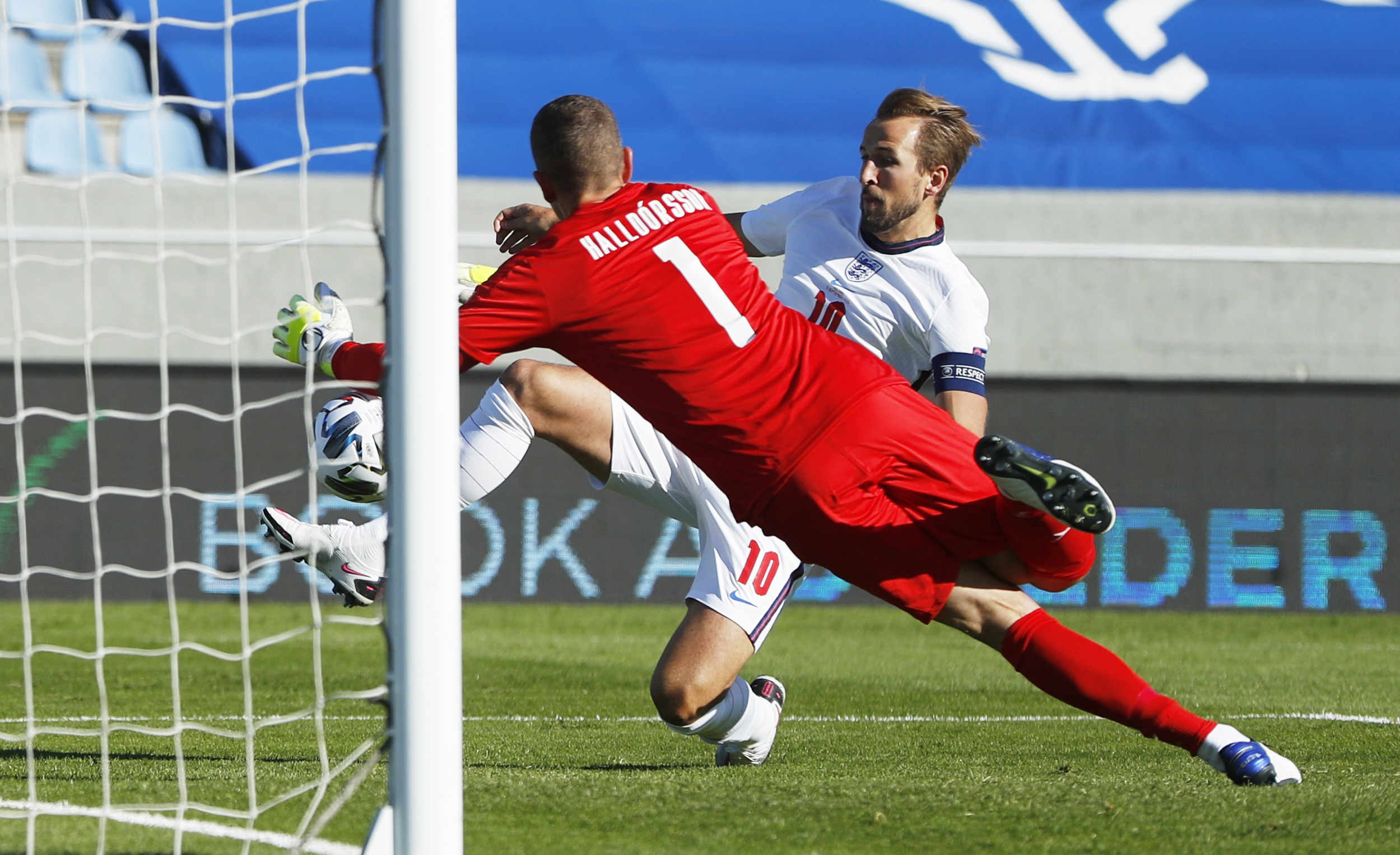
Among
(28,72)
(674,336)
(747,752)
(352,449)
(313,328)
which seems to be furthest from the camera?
(28,72)

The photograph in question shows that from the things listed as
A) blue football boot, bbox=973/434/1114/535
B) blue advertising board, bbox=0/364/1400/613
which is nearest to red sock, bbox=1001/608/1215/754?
blue football boot, bbox=973/434/1114/535

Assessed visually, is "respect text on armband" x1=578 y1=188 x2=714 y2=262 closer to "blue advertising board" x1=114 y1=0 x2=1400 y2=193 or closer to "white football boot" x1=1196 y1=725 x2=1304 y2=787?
"white football boot" x1=1196 y1=725 x2=1304 y2=787

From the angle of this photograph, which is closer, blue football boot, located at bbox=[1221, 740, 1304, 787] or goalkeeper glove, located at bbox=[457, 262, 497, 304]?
blue football boot, located at bbox=[1221, 740, 1304, 787]

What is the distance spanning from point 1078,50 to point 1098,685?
10.5m

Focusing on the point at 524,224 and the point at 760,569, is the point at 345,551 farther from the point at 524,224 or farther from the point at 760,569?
the point at 760,569

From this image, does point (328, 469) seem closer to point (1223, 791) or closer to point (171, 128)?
point (1223, 791)

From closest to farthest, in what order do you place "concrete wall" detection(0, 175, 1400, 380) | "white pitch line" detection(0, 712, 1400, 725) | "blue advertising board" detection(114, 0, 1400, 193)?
"white pitch line" detection(0, 712, 1400, 725) → "concrete wall" detection(0, 175, 1400, 380) → "blue advertising board" detection(114, 0, 1400, 193)

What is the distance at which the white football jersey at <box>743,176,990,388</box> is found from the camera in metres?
4.05

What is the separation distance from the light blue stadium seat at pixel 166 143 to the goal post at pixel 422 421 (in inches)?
388

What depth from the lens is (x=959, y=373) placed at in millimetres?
3959

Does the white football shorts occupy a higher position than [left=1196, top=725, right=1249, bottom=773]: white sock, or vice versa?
the white football shorts

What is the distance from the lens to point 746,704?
A: 396cm

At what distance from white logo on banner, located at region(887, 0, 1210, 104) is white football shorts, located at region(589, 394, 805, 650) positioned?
9.26 metres

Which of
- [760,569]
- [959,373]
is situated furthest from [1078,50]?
[760,569]
